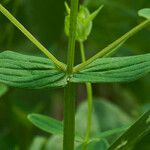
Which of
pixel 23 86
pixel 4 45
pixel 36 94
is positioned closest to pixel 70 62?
pixel 23 86

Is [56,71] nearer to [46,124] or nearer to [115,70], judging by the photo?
[115,70]

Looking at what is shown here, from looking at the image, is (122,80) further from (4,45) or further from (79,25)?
(4,45)

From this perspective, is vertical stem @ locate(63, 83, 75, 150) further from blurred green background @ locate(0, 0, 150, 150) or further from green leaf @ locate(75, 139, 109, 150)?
blurred green background @ locate(0, 0, 150, 150)

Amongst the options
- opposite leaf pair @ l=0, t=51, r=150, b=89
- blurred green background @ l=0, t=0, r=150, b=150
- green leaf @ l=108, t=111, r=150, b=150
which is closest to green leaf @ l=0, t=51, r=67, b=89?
opposite leaf pair @ l=0, t=51, r=150, b=89

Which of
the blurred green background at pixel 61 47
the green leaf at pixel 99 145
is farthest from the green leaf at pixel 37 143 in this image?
the green leaf at pixel 99 145

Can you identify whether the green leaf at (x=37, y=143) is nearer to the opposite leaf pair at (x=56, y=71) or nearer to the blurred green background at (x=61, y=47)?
the blurred green background at (x=61, y=47)

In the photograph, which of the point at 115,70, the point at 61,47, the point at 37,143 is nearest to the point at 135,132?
the point at 115,70
